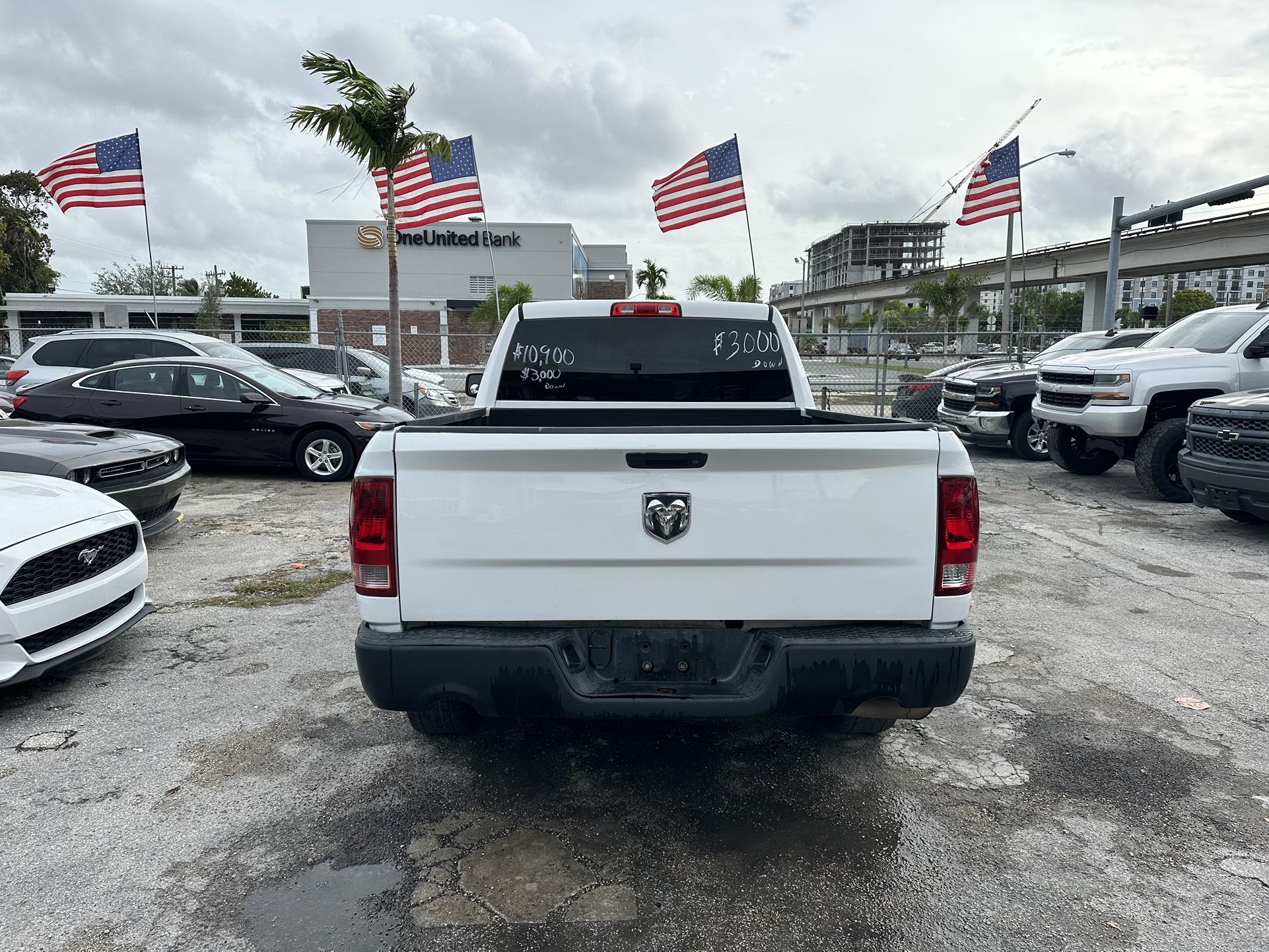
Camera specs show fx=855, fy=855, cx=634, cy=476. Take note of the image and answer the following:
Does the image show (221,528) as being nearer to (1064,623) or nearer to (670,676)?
(670,676)

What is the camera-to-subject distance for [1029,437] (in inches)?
490

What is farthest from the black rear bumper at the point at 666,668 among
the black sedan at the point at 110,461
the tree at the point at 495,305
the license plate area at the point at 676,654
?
the tree at the point at 495,305

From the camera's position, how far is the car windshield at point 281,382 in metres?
10.1

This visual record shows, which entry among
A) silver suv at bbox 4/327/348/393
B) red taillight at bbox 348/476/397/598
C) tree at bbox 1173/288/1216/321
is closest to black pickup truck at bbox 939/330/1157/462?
silver suv at bbox 4/327/348/393

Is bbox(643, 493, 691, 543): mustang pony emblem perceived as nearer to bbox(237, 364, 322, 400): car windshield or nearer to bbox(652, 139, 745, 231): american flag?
bbox(237, 364, 322, 400): car windshield

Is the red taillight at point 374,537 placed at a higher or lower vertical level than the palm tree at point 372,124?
lower

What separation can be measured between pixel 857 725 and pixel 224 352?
11836mm

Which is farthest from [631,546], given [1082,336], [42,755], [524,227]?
[524,227]

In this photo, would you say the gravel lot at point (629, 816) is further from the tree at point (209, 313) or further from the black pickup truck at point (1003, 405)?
the tree at point (209, 313)

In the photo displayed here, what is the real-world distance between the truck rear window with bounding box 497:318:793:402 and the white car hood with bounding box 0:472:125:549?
2.19m

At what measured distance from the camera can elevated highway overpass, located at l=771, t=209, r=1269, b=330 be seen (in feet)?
124

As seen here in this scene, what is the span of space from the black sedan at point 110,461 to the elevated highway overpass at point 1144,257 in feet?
71.4

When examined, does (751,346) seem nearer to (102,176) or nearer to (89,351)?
(89,351)

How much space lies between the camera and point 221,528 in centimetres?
790
